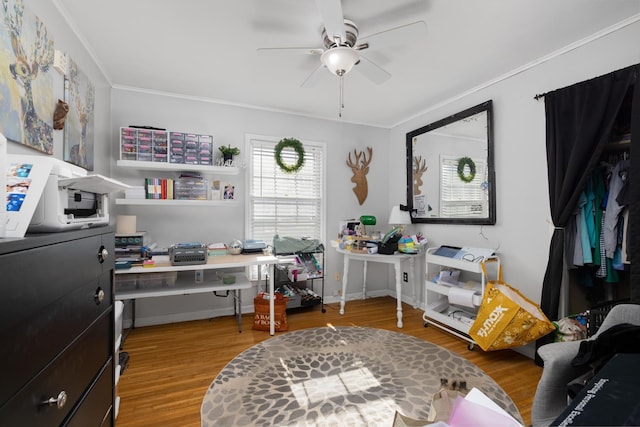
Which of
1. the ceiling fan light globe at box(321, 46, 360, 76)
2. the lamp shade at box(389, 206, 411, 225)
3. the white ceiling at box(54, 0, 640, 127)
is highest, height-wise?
the white ceiling at box(54, 0, 640, 127)

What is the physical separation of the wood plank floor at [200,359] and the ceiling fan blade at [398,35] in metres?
2.41

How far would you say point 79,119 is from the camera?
2.08 meters

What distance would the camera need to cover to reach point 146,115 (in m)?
2.98

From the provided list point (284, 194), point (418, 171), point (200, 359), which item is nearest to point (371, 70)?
point (418, 171)

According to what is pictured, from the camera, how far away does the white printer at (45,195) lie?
787 mm

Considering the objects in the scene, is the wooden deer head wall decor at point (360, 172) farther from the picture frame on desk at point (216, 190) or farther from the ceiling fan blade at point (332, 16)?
the ceiling fan blade at point (332, 16)

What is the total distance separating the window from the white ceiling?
75 cm

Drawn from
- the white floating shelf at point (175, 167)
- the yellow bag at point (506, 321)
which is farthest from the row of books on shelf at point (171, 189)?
the yellow bag at point (506, 321)

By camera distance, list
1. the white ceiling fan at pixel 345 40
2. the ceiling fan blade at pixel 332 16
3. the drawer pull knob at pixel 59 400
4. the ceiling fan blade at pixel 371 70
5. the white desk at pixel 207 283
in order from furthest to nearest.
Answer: the white desk at pixel 207 283 → the ceiling fan blade at pixel 371 70 → the white ceiling fan at pixel 345 40 → the ceiling fan blade at pixel 332 16 → the drawer pull knob at pixel 59 400

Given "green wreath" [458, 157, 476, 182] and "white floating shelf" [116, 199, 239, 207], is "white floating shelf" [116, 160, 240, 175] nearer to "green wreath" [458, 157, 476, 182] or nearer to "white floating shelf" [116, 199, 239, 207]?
"white floating shelf" [116, 199, 239, 207]

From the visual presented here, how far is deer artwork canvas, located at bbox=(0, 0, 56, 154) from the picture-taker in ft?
4.21

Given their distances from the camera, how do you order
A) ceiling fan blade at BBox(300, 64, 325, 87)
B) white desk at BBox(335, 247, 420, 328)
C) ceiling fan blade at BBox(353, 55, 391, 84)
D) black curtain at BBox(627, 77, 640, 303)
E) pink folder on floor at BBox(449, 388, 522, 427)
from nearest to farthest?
pink folder on floor at BBox(449, 388, 522, 427), black curtain at BBox(627, 77, 640, 303), ceiling fan blade at BBox(353, 55, 391, 84), ceiling fan blade at BBox(300, 64, 325, 87), white desk at BBox(335, 247, 420, 328)

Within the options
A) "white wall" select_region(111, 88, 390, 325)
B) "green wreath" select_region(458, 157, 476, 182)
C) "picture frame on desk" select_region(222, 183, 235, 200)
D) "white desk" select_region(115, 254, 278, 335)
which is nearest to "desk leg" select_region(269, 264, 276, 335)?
"white desk" select_region(115, 254, 278, 335)

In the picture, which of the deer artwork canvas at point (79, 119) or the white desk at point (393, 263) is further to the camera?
the white desk at point (393, 263)
